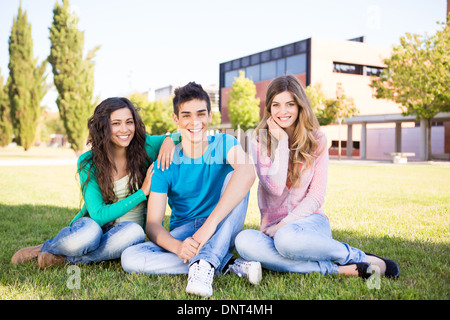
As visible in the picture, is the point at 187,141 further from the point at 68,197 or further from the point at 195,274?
the point at 68,197

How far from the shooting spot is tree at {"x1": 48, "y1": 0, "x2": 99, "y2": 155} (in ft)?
73.4

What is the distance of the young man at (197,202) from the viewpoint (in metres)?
2.52

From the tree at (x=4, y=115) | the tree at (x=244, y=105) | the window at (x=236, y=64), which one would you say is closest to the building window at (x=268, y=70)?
the tree at (x=244, y=105)

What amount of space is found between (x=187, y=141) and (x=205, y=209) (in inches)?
22.8

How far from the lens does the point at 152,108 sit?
4544 centimetres

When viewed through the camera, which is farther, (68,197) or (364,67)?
(364,67)

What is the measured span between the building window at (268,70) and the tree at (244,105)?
10.5ft

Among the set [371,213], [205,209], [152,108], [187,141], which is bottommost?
[371,213]

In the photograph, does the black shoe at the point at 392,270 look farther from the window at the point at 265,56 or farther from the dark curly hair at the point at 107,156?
the window at the point at 265,56

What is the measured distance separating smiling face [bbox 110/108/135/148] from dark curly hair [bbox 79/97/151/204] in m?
0.03

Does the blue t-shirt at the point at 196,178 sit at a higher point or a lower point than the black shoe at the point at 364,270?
higher

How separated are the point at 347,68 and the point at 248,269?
37.8m

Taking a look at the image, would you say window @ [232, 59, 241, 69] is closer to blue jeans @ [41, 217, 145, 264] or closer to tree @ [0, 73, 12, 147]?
tree @ [0, 73, 12, 147]
